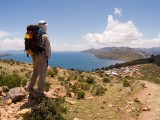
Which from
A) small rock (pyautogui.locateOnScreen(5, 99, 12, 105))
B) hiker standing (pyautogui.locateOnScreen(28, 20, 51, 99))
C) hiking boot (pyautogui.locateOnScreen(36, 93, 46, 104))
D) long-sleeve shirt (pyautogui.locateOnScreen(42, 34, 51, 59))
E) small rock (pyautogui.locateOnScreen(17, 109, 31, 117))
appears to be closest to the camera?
small rock (pyautogui.locateOnScreen(17, 109, 31, 117))

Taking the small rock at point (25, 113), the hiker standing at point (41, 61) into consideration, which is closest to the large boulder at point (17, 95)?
the hiker standing at point (41, 61)

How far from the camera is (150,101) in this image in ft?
52.4

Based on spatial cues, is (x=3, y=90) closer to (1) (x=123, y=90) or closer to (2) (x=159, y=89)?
(1) (x=123, y=90)

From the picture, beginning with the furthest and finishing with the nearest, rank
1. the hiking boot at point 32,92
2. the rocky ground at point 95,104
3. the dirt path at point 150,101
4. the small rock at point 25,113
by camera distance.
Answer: the dirt path at point 150,101 < the hiking boot at point 32,92 < the rocky ground at point 95,104 < the small rock at point 25,113

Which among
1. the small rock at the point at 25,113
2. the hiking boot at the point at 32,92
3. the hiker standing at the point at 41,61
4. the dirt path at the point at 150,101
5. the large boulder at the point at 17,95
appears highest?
the hiker standing at the point at 41,61

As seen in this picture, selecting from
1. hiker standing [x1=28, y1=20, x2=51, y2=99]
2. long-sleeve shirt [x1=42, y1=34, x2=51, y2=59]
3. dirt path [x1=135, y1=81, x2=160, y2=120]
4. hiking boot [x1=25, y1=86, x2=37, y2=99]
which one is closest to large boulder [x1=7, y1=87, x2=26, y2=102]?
hiking boot [x1=25, y1=86, x2=37, y2=99]

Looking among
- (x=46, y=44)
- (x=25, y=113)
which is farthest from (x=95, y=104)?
(x=46, y=44)

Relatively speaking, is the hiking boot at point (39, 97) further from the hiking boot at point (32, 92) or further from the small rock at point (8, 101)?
the small rock at point (8, 101)

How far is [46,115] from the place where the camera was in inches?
395

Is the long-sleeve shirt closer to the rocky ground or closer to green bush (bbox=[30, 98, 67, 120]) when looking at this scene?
green bush (bbox=[30, 98, 67, 120])

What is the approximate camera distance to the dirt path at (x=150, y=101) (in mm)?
13086

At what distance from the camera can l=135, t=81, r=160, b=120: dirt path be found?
1309 centimetres

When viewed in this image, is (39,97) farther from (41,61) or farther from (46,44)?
(46,44)

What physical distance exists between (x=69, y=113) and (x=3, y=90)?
4.52 meters
